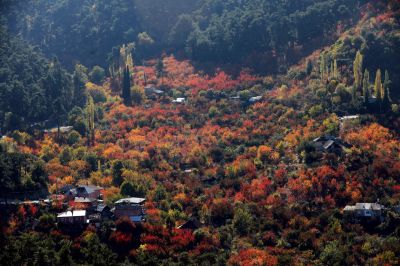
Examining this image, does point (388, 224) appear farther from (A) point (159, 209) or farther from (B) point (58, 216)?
(B) point (58, 216)

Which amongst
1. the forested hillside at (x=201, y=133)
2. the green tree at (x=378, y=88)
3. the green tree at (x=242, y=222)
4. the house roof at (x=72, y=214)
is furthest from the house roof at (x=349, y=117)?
the house roof at (x=72, y=214)

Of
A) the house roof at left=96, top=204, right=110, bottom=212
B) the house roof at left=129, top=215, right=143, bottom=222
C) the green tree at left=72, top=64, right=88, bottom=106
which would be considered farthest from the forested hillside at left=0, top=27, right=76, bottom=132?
the house roof at left=129, top=215, right=143, bottom=222

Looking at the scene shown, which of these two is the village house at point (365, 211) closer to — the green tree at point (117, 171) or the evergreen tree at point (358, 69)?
the green tree at point (117, 171)

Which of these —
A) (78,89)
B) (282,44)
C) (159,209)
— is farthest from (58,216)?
(282,44)

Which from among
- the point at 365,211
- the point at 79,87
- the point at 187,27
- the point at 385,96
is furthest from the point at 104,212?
the point at 187,27

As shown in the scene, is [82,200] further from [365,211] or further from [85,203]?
[365,211]
